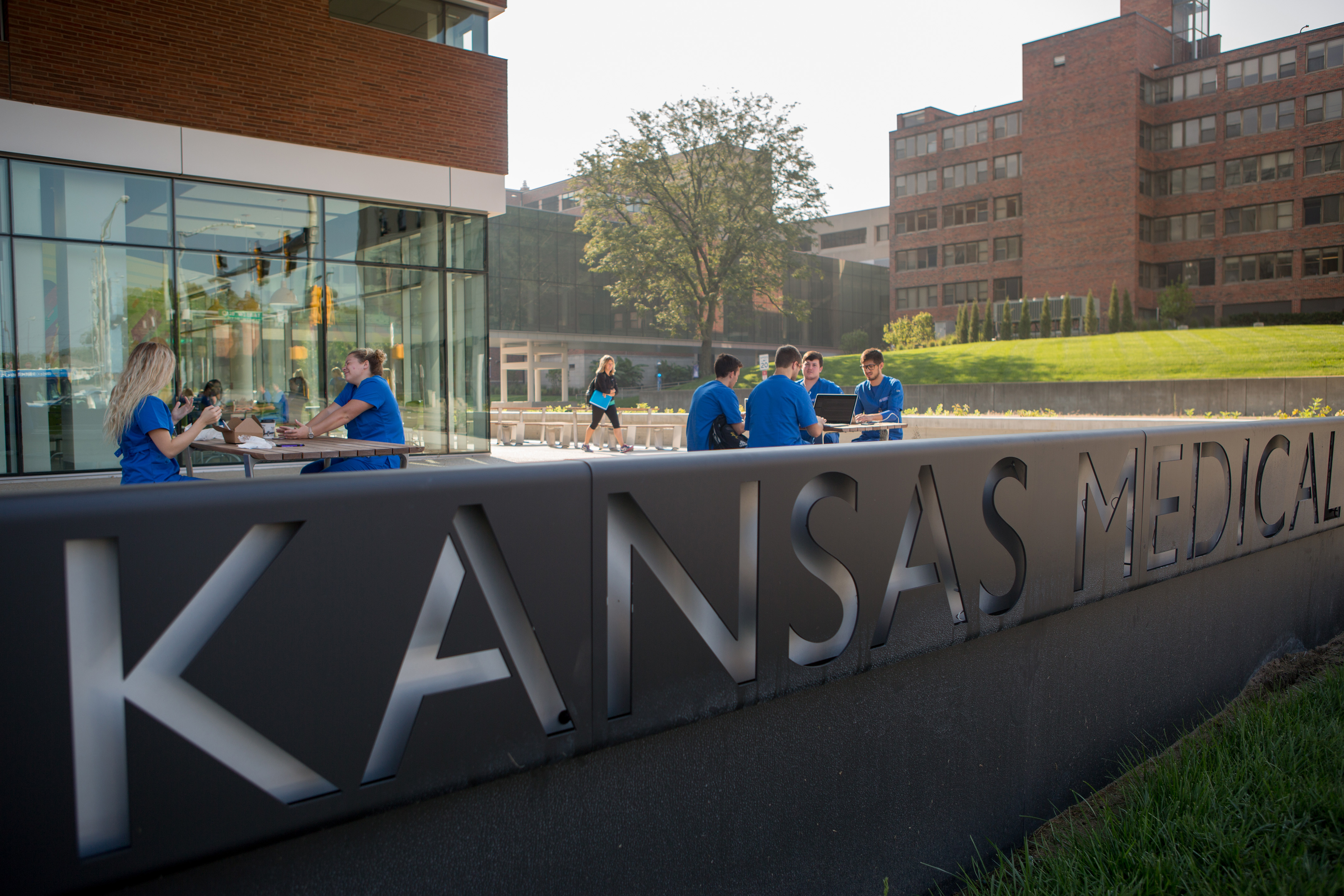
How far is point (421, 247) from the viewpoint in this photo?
53.3 ft

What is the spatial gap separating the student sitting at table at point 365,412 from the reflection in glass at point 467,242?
32.3 ft

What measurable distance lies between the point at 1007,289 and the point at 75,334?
2436 inches

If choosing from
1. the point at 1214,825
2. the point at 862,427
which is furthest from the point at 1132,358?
the point at 1214,825

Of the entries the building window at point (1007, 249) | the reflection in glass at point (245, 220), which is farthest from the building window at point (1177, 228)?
the reflection in glass at point (245, 220)

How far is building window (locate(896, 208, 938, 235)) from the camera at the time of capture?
2714 inches

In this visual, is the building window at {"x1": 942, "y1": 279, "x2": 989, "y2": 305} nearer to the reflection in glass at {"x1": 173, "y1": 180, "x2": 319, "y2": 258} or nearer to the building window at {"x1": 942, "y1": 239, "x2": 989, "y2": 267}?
the building window at {"x1": 942, "y1": 239, "x2": 989, "y2": 267}

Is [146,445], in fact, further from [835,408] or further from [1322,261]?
[1322,261]

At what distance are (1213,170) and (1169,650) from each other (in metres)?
61.7

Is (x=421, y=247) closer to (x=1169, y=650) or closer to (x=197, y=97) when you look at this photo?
(x=197, y=97)

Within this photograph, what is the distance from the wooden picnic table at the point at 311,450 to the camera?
6.89m

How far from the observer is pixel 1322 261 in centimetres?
5138

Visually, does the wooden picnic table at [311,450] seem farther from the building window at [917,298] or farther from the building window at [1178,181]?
the building window at [917,298]

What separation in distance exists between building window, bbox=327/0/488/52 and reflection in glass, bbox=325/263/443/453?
4.26m

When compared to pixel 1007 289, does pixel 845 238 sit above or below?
above
